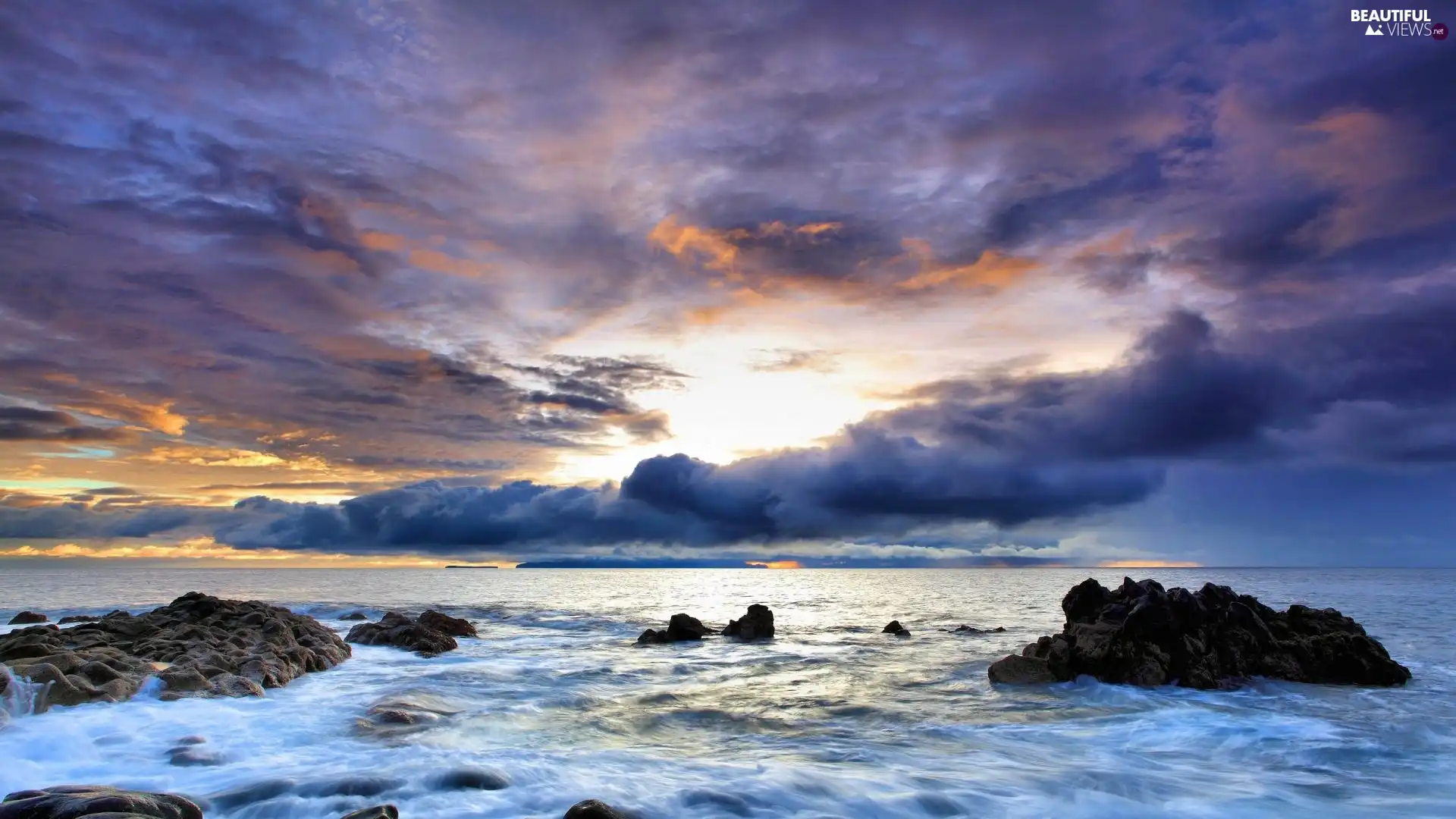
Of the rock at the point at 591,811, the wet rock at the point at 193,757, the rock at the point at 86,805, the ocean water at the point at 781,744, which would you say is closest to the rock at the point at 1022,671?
the ocean water at the point at 781,744

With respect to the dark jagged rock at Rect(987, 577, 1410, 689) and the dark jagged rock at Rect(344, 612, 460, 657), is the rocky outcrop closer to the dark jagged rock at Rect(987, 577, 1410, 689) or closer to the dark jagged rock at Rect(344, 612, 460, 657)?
the dark jagged rock at Rect(344, 612, 460, 657)

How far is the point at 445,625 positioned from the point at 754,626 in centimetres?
1616

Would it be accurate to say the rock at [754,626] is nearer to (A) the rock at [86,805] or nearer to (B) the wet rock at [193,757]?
(B) the wet rock at [193,757]

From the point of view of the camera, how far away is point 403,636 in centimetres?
3500

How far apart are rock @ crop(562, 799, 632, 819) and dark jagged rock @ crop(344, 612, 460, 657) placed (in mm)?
23780


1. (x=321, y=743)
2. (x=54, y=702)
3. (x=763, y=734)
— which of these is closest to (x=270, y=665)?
(x=54, y=702)

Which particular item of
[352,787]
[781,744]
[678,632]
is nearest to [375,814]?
[352,787]

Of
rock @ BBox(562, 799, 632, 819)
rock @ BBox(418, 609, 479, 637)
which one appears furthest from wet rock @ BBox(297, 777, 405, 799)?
rock @ BBox(418, 609, 479, 637)

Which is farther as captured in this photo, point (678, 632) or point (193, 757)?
point (678, 632)

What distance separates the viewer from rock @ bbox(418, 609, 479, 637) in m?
39.5

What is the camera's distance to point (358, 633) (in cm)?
3747

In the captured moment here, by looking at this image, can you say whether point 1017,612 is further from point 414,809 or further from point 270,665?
point 414,809

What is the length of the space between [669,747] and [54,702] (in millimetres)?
13322

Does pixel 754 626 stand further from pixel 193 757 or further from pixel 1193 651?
pixel 193 757
